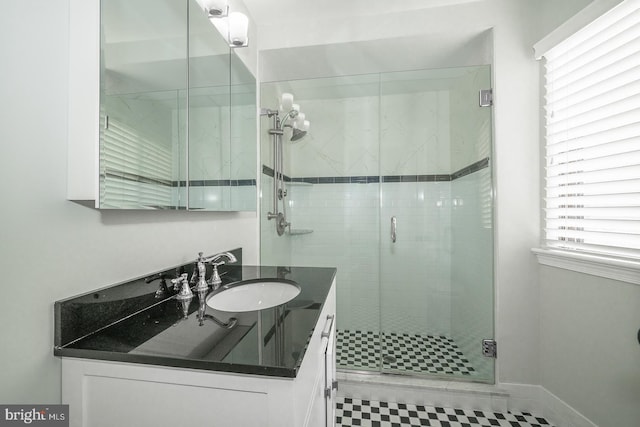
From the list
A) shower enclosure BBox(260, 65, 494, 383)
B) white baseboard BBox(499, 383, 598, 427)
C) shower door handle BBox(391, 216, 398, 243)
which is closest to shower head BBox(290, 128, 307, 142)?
shower enclosure BBox(260, 65, 494, 383)

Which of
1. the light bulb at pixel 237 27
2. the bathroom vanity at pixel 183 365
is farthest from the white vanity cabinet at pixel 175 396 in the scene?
the light bulb at pixel 237 27

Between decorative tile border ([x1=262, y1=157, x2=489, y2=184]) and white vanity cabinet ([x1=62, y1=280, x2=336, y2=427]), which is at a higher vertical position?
decorative tile border ([x1=262, y1=157, x2=489, y2=184])

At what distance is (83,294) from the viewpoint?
2.62 ft

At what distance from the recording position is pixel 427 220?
7.25 ft

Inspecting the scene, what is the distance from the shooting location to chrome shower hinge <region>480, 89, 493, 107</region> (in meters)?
1.78

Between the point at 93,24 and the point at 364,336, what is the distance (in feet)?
7.19

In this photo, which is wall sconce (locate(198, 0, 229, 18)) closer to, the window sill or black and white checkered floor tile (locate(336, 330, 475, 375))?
the window sill

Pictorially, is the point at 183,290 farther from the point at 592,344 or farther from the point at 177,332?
the point at 592,344

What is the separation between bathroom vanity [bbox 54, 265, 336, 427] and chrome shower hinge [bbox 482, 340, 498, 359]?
1.36m

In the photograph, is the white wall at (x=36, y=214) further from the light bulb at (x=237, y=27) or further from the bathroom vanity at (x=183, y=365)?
the light bulb at (x=237, y=27)

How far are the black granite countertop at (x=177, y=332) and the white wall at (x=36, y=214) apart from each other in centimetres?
5

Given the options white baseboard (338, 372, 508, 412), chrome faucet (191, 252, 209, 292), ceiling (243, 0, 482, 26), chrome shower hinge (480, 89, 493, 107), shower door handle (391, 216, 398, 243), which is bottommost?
white baseboard (338, 372, 508, 412)

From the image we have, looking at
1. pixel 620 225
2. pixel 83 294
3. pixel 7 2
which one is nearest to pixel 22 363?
pixel 83 294

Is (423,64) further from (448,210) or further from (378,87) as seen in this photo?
(448,210)
